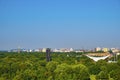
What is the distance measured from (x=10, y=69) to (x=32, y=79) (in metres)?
7.92

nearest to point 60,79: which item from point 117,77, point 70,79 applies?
point 70,79

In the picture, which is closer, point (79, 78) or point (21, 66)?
point (79, 78)

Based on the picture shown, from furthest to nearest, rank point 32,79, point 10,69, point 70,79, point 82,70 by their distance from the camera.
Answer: point 10,69 < point 82,70 < point 32,79 < point 70,79

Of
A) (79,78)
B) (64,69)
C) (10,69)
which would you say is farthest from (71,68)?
(10,69)

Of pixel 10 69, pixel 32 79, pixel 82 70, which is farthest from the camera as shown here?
pixel 10 69

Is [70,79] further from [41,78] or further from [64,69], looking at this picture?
[64,69]

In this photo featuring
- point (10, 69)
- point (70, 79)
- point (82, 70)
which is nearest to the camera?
point (70, 79)

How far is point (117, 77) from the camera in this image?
18.3 metres

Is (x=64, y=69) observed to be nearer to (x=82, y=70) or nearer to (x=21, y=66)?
(x=82, y=70)

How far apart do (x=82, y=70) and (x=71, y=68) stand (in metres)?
1.04

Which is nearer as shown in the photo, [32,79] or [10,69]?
[32,79]

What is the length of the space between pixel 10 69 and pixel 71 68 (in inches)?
285

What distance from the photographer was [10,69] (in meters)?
26.2

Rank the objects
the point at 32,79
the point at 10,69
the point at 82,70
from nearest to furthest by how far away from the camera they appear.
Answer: the point at 32,79 → the point at 82,70 → the point at 10,69
